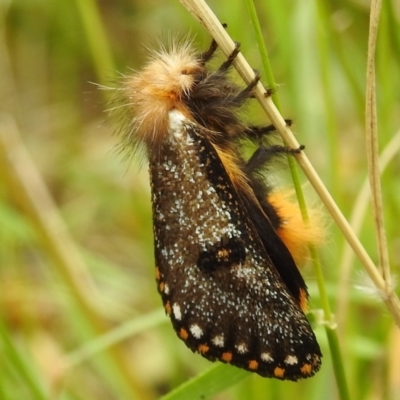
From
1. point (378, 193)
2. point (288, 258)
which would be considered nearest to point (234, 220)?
point (288, 258)

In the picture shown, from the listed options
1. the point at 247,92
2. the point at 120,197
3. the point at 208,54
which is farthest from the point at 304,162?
the point at 120,197

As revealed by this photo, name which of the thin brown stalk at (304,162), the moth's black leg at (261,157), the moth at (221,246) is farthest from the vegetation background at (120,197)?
the moth's black leg at (261,157)

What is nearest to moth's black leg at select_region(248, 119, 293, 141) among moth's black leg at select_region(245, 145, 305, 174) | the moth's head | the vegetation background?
moth's black leg at select_region(245, 145, 305, 174)

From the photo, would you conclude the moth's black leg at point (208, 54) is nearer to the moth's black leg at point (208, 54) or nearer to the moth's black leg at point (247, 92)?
the moth's black leg at point (208, 54)

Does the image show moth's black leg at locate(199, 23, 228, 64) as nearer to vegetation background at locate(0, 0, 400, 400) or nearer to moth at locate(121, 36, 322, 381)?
moth at locate(121, 36, 322, 381)

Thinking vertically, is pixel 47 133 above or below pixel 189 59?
above

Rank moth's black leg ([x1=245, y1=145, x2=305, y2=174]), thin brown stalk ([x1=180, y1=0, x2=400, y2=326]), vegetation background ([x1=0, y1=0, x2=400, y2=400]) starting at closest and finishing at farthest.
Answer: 1. thin brown stalk ([x1=180, y1=0, x2=400, y2=326])
2. moth's black leg ([x1=245, y1=145, x2=305, y2=174])
3. vegetation background ([x1=0, y1=0, x2=400, y2=400])

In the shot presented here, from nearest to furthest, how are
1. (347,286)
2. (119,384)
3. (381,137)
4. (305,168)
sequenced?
(305,168) → (347,286) → (381,137) → (119,384)

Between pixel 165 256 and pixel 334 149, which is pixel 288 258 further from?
pixel 334 149

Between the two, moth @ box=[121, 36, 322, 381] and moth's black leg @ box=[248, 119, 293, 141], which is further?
moth's black leg @ box=[248, 119, 293, 141]
